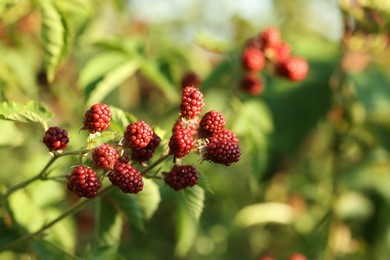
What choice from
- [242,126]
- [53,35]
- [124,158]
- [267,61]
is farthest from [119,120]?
[267,61]

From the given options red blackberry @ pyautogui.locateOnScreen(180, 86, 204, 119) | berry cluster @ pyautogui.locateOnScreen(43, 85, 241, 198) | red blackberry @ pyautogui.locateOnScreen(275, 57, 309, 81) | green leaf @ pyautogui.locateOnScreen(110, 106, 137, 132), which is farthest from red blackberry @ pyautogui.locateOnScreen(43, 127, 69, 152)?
red blackberry @ pyautogui.locateOnScreen(275, 57, 309, 81)

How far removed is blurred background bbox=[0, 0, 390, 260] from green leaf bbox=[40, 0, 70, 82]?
96mm

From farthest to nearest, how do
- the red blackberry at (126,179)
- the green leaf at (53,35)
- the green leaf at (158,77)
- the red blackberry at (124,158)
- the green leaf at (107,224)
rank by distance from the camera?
the green leaf at (158,77) < the green leaf at (53,35) < the green leaf at (107,224) < the red blackberry at (124,158) < the red blackberry at (126,179)

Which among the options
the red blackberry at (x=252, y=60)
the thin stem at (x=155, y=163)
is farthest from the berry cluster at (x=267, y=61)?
the thin stem at (x=155, y=163)

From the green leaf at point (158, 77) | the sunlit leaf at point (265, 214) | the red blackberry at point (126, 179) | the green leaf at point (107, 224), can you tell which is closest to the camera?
the red blackberry at point (126, 179)

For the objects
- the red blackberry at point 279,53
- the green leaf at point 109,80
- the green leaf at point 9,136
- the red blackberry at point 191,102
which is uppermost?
the red blackberry at point 191,102

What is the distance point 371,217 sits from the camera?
441 cm

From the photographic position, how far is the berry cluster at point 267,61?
10.9ft

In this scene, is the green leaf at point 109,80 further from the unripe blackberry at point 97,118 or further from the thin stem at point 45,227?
the unripe blackberry at point 97,118

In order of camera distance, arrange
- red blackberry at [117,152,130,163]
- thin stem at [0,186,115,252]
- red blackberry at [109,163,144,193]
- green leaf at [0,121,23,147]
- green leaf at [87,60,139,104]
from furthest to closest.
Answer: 1. green leaf at [87,60,139,104]
2. green leaf at [0,121,23,147]
3. thin stem at [0,186,115,252]
4. red blackberry at [117,152,130,163]
5. red blackberry at [109,163,144,193]

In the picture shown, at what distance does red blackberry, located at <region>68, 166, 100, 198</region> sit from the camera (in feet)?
6.06

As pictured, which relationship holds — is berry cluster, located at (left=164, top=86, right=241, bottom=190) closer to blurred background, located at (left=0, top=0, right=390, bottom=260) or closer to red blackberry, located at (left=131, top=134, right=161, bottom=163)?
red blackberry, located at (left=131, top=134, right=161, bottom=163)

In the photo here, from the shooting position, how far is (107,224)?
2.50m

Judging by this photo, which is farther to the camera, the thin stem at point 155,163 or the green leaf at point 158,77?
the green leaf at point 158,77
